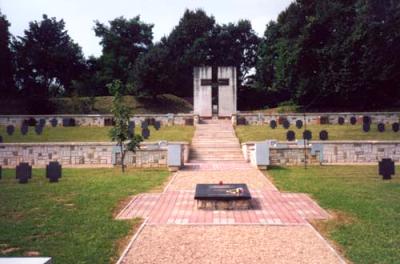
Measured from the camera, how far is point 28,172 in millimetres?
13844

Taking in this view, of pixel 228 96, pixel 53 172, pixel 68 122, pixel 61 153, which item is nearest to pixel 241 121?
pixel 228 96

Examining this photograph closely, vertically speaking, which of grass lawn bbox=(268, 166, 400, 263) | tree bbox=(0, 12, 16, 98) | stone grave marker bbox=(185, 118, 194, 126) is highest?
tree bbox=(0, 12, 16, 98)

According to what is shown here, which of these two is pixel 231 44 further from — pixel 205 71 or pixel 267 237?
pixel 267 237

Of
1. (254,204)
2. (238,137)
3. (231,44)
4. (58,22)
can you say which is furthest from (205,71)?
(254,204)

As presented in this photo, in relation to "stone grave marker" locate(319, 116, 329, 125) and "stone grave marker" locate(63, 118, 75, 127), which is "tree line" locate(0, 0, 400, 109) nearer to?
"stone grave marker" locate(319, 116, 329, 125)

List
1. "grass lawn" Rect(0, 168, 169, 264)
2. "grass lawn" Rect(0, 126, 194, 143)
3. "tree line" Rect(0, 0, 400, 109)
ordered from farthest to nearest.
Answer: "tree line" Rect(0, 0, 400, 109), "grass lawn" Rect(0, 126, 194, 143), "grass lawn" Rect(0, 168, 169, 264)

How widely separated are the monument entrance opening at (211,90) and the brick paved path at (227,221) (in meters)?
22.1

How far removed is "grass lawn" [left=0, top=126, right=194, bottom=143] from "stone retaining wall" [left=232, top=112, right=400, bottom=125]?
531 cm

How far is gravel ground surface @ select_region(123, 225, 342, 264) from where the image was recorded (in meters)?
6.50

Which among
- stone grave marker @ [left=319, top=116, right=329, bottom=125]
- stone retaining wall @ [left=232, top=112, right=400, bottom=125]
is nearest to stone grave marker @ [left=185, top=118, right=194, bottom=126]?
stone retaining wall @ [left=232, top=112, right=400, bottom=125]

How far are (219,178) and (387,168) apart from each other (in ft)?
17.9

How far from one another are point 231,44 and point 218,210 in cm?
4845

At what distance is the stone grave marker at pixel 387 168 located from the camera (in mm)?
14062

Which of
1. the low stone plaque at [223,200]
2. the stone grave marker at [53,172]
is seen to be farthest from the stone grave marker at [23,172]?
the low stone plaque at [223,200]
